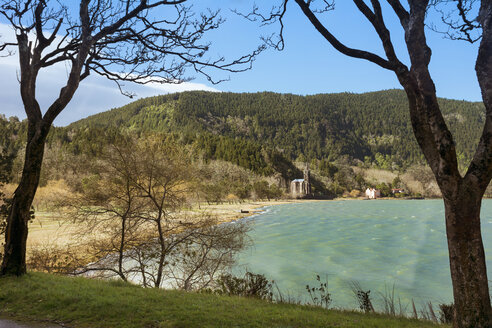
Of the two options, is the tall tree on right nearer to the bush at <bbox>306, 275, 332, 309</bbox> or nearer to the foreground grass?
the foreground grass

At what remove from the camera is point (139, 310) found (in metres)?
5.72

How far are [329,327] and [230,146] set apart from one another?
141 m

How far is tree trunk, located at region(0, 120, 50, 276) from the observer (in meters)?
7.46

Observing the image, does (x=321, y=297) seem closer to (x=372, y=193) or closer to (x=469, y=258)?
(x=469, y=258)

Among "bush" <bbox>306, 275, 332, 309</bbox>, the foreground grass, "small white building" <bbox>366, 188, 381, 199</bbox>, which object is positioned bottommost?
"small white building" <bbox>366, 188, 381, 199</bbox>

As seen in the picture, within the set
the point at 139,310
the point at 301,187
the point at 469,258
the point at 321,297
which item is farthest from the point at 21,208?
the point at 301,187

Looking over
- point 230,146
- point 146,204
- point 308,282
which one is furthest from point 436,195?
point 146,204

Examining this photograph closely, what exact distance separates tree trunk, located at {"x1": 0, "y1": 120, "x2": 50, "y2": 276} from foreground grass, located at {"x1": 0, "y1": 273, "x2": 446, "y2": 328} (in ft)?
1.43

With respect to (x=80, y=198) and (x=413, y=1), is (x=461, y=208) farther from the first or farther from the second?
(x=80, y=198)

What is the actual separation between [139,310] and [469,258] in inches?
198

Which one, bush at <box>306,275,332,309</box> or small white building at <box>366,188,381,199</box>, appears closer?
bush at <box>306,275,332,309</box>

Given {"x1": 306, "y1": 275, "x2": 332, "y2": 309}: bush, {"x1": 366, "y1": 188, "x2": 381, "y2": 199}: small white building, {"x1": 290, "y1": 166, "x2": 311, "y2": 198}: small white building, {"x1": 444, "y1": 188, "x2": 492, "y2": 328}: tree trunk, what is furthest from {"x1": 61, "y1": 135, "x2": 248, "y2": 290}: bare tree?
{"x1": 366, "y1": 188, "x2": 381, "y2": 199}: small white building

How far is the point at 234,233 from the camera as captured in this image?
13438 millimetres

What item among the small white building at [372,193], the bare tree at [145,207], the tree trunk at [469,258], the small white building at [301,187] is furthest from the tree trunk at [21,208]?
the small white building at [372,193]
